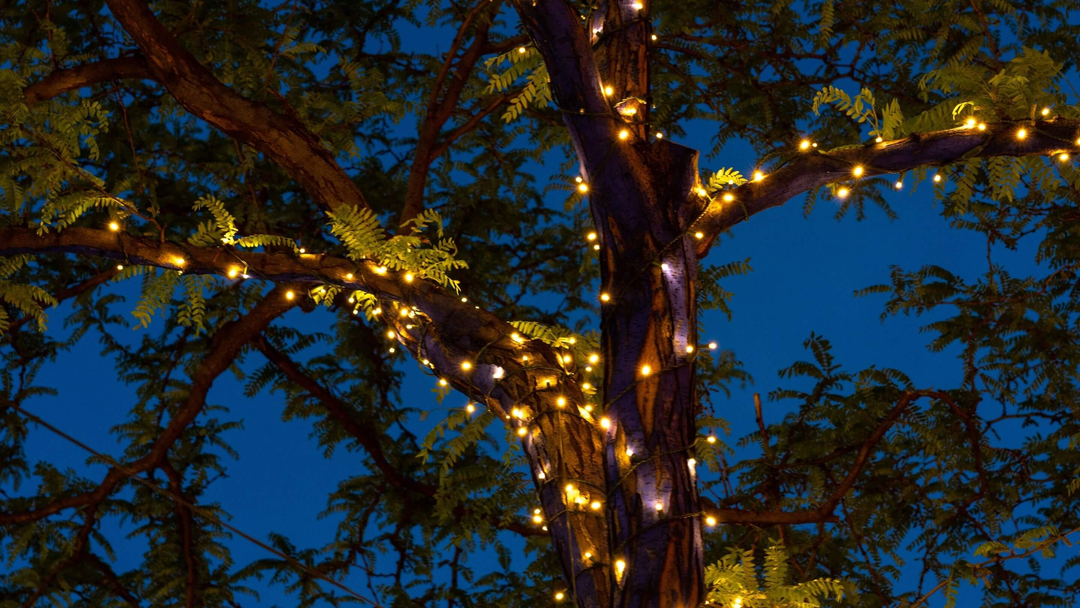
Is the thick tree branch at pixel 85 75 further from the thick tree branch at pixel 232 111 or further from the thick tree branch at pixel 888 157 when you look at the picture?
the thick tree branch at pixel 888 157

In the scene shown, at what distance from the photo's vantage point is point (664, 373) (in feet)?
7.89

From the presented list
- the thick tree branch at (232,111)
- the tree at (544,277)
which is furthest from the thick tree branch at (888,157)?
the thick tree branch at (232,111)

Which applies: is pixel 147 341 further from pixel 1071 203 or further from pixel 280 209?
pixel 1071 203

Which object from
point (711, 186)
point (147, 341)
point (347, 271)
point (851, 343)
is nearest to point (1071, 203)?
point (711, 186)

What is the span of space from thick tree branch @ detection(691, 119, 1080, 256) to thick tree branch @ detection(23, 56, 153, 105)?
95.5 inches

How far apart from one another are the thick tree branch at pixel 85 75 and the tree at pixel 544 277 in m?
0.01

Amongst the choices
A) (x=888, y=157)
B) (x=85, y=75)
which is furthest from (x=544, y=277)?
(x=888, y=157)

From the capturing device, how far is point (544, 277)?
18.6 ft

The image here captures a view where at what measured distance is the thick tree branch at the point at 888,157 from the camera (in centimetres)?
257

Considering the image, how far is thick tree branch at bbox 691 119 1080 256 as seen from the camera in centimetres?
257

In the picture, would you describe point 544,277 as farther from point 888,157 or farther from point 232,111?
point 888,157

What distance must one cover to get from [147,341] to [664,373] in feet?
13.0

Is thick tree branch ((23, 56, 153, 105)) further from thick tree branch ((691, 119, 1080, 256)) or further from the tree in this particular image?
thick tree branch ((691, 119, 1080, 256))

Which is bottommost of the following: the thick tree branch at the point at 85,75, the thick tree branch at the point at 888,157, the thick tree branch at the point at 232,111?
the thick tree branch at the point at 888,157
